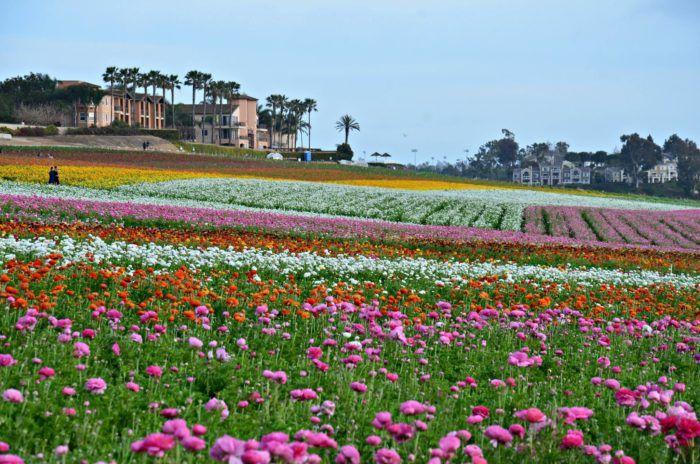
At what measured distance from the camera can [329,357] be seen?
7.09m

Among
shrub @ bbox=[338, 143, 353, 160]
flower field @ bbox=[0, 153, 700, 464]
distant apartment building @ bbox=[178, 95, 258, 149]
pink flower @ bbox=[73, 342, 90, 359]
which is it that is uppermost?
distant apartment building @ bbox=[178, 95, 258, 149]

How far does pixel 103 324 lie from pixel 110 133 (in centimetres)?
8592

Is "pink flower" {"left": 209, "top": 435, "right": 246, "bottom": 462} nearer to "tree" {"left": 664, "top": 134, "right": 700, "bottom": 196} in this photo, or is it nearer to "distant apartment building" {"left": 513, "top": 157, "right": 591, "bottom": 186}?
"tree" {"left": 664, "top": 134, "right": 700, "bottom": 196}

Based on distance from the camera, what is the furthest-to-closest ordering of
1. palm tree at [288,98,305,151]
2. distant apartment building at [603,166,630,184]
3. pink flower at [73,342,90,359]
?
distant apartment building at [603,166,630,184]
palm tree at [288,98,305,151]
pink flower at [73,342,90,359]

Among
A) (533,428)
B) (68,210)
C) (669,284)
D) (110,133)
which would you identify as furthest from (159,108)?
(533,428)

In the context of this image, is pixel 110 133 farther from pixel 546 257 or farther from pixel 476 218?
pixel 546 257

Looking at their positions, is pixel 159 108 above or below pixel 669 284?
above

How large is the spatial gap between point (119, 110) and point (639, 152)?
8729cm

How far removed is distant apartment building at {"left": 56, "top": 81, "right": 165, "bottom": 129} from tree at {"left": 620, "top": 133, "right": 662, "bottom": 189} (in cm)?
8006

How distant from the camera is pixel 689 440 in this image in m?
4.35

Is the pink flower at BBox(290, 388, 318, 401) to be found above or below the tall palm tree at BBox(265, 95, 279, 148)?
below

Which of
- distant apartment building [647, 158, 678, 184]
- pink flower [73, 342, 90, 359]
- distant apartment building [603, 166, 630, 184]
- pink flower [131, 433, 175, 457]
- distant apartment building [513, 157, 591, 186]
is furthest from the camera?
distant apartment building [513, 157, 591, 186]

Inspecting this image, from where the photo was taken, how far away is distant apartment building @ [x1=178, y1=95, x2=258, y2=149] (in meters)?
133

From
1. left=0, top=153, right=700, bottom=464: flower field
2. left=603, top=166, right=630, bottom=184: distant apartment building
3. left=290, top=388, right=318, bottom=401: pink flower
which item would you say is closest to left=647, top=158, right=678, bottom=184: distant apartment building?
left=603, top=166, right=630, bottom=184: distant apartment building
